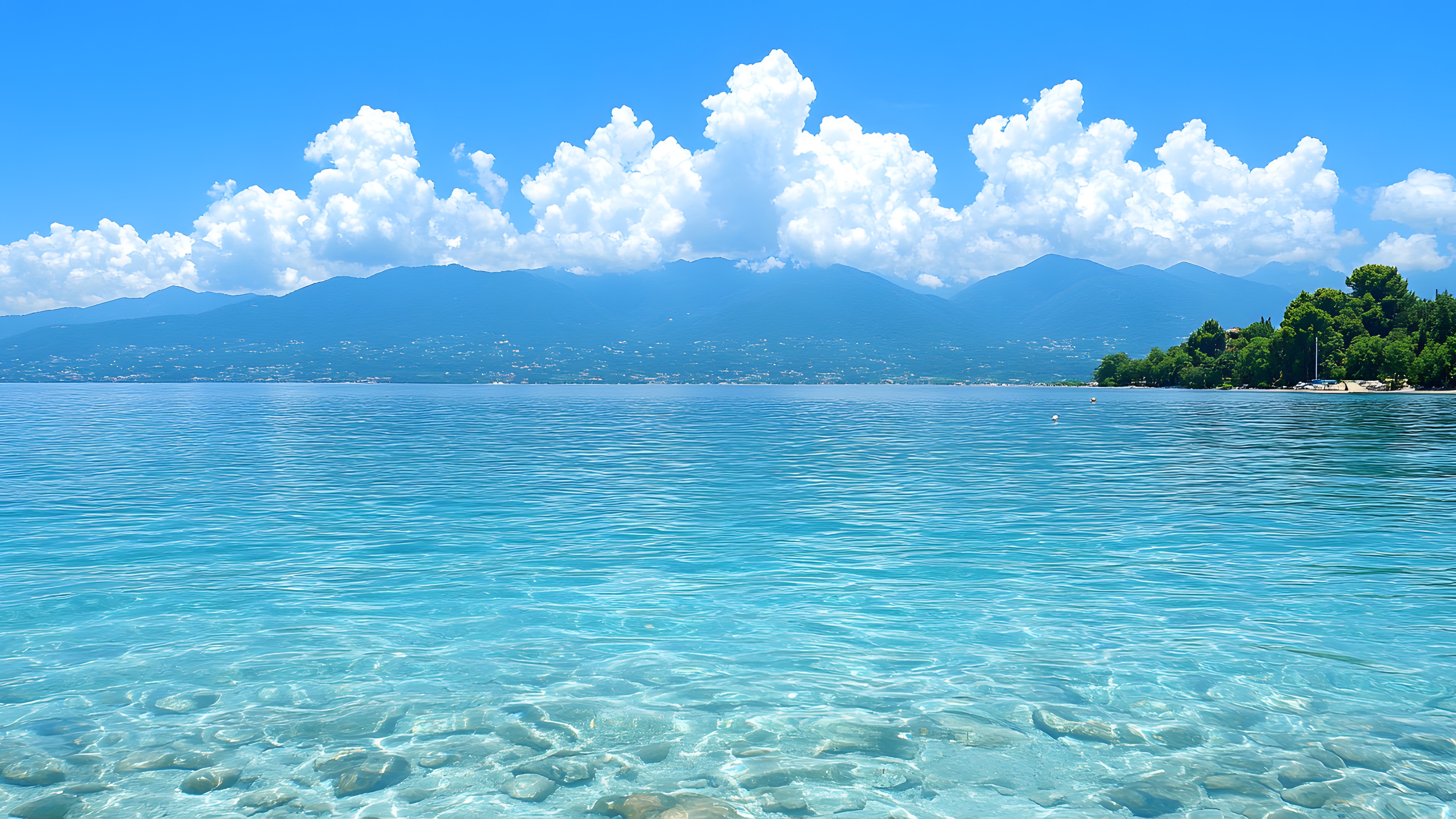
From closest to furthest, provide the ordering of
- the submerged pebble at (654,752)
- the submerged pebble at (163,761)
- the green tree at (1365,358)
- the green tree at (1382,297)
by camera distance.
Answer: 1. the submerged pebble at (163,761)
2. the submerged pebble at (654,752)
3. the green tree at (1365,358)
4. the green tree at (1382,297)

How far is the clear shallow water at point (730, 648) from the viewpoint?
355 inches

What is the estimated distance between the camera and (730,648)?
1371 centimetres

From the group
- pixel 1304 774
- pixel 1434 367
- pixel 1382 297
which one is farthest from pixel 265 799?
pixel 1382 297

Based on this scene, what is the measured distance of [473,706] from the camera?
36.5 feet

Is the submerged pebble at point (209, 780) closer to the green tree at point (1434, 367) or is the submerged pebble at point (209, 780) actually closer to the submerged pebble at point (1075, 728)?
the submerged pebble at point (1075, 728)

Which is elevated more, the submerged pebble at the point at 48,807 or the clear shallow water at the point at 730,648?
the submerged pebble at the point at 48,807

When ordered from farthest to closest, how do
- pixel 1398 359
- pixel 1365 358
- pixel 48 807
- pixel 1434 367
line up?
pixel 1365 358 < pixel 1398 359 < pixel 1434 367 < pixel 48 807

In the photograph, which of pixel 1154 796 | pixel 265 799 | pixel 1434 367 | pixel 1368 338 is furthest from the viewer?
pixel 1368 338

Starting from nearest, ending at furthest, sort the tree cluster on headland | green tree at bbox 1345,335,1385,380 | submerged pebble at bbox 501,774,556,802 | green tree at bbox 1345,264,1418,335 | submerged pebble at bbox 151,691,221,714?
submerged pebble at bbox 501,774,556,802 → submerged pebble at bbox 151,691,221,714 → the tree cluster on headland → green tree at bbox 1345,335,1385,380 → green tree at bbox 1345,264,1418,335

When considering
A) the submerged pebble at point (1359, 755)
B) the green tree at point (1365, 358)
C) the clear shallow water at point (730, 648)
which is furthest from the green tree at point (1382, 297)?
the submerged pebble at point (1359, 755)

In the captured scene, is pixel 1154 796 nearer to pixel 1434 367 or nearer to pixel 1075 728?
pixel 1075 728

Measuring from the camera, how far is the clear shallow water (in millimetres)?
9008

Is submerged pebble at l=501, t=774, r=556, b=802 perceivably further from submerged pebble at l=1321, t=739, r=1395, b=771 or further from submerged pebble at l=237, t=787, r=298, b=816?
submerged pebble at l=1321, t=739, r=1395, b=771

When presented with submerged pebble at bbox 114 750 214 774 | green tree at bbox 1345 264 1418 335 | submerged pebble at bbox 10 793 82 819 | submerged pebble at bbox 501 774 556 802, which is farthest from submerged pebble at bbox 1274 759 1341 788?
green tree at bbox 1345 264 1418 335
